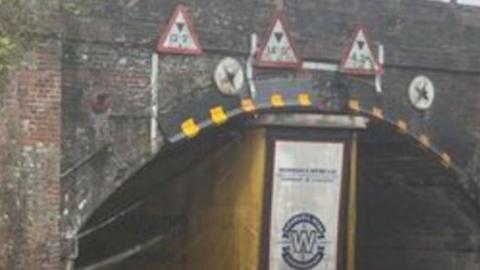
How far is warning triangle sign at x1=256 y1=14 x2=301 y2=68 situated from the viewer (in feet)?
47.9

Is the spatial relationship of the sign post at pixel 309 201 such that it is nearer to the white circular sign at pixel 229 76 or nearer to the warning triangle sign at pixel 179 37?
the white circular sign at pixel 229 76

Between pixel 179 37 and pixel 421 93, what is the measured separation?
4100 millimetres

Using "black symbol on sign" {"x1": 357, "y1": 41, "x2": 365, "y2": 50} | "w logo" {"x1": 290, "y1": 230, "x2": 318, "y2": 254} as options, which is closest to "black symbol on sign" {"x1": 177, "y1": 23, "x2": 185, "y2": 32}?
"black symbol on sign" {"x1": 357, "y1": 41, "x2": 365, "y2": 50}

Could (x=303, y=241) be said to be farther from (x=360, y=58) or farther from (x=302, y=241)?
(x=360, y=58)

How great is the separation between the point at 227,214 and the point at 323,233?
1.30 meters

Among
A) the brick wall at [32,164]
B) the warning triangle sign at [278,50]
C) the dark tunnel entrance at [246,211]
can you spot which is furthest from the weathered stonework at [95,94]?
the dark tunnel entrance at [246,211]

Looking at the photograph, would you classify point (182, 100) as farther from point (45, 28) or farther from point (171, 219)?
point (171, 219)

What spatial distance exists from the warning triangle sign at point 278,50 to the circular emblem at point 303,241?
81.0 inches

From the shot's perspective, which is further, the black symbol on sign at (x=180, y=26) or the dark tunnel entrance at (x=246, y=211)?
the dark tunnel entrance at (x=246, y=211)

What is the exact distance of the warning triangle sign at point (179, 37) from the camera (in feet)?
44.9

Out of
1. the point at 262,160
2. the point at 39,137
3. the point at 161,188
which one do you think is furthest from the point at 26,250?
the point at 161,188

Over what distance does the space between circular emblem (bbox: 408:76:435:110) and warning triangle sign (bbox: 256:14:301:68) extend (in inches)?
83.8

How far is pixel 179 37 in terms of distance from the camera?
13.9 m

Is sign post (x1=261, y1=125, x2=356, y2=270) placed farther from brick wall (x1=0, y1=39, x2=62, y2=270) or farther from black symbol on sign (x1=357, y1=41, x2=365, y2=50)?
brick wall (x1=0, y1=39, x2=62, y2=270)
